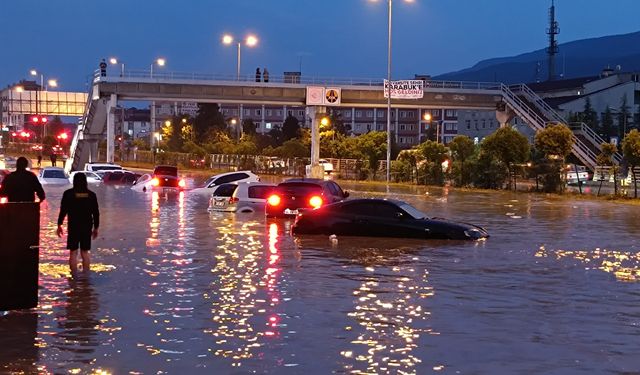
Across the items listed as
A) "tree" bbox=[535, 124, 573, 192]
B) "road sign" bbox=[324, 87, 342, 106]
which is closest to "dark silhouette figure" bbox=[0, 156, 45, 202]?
"tree" bbox=[535, 124, 573, 192]

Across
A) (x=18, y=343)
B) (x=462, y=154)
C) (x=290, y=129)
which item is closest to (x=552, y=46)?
(x=290, y=129)

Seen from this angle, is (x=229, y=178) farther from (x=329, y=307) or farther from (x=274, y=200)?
(x=329, y=307)

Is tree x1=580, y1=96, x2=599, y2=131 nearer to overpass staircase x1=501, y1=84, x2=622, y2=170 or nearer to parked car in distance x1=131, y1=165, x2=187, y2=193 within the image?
overpass staircase x1=501, y1=84, x2=622, y2=170

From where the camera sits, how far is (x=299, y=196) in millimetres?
26781

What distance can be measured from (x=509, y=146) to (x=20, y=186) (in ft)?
126

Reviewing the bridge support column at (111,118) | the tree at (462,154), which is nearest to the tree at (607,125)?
the tree at (462,154)

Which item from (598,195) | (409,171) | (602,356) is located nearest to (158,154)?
(409,171)

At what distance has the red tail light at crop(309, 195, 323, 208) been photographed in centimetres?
2606

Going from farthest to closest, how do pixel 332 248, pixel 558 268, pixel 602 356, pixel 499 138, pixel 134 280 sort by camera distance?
pixel 499 138 → pixel 332 248 → pixel 558 268 → pixel 134 280 → pixel 602 356

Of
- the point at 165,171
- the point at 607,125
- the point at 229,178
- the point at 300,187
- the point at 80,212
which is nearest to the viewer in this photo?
the point at 80,212

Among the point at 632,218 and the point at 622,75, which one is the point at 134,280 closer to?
the point at 632,218

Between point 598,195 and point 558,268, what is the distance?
3068 centimetres

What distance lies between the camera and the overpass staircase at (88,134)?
7069 centimetres

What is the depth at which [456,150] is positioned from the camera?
184 feet
